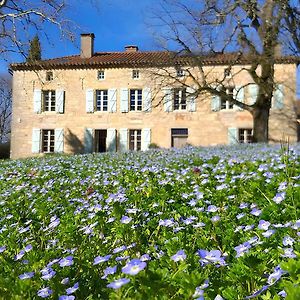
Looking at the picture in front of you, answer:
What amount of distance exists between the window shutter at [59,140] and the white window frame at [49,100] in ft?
6.25

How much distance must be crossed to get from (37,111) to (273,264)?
103ft

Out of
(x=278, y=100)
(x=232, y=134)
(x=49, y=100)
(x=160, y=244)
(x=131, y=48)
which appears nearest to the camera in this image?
(x=160, y=244)

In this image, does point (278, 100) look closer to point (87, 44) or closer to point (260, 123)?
point (260, 123)

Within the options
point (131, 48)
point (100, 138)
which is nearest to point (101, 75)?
point (100, 138)

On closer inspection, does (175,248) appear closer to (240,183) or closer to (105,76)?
(240,183)

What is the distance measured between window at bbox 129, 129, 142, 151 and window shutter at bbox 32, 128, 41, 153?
22.2ft

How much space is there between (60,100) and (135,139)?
639cm

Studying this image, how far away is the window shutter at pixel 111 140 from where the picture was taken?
3030 centimetres

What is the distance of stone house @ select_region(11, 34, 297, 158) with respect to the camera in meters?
29.5

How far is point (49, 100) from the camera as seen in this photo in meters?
32.2

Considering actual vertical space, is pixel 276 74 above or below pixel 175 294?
above

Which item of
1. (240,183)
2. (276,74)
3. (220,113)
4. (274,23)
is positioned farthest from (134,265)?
(276,74)

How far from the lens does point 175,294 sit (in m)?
1.57

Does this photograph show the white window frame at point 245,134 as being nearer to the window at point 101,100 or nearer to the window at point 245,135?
the window at point 245,135
